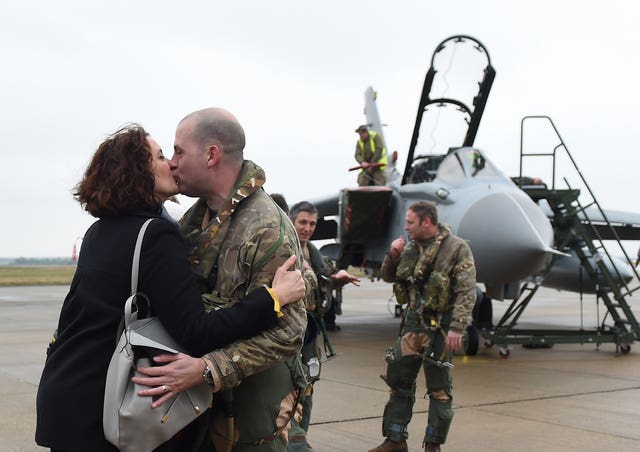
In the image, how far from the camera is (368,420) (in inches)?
248

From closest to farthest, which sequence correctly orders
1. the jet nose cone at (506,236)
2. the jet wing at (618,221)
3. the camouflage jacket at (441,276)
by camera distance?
1. the camouflage jacket at (441,276)
2. the jet nose cone at (506,236)
3. the jet wing at (618,221)

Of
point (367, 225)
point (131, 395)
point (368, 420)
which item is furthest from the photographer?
point (367, 225)

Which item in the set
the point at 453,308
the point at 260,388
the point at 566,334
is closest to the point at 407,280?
the point at 453,308

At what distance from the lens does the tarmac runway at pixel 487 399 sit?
5605mm

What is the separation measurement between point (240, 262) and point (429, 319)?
3247 mm

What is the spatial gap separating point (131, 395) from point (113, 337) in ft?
0.72

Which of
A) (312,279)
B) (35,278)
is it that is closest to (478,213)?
(312,279)

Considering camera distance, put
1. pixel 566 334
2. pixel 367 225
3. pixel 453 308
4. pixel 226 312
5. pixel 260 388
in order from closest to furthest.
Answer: pixel 226 312
pixel 260 388
pixel 453 308
pixel 566 334
pixel 367 225

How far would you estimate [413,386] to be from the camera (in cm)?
538

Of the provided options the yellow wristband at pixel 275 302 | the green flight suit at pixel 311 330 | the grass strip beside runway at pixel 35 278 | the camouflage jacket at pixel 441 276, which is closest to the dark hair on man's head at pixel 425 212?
the camouflage jacket at pixel 441 276

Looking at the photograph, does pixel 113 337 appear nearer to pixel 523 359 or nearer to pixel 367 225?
pixel 523 359

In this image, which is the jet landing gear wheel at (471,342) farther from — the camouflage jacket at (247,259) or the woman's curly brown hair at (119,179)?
the woman's curly brown hair at (119,179)

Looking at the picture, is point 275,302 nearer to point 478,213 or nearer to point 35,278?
point 478,213

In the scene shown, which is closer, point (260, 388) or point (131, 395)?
point (131, 395)
